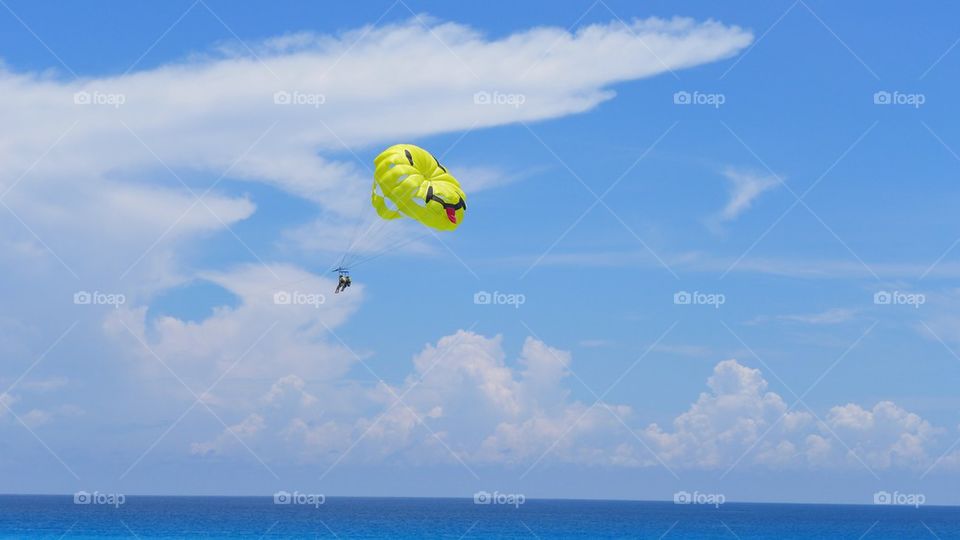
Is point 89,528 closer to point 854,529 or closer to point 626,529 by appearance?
point 626,529

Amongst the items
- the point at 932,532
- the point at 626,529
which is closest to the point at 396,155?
the point at 626,529

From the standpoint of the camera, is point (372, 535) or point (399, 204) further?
point (372, 535)

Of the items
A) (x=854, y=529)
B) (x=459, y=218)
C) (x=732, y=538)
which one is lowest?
(x=459, y=218)

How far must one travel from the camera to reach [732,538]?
117250mm

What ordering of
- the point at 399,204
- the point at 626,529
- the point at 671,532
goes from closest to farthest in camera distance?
the point at 399,204
the point at 671,532
the point at 626,529

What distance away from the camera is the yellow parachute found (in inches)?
1319

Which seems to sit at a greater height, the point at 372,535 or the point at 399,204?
the point at 372,535

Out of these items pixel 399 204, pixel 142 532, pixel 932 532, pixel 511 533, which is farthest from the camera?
pixel 932 532

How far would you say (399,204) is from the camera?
33906 mm

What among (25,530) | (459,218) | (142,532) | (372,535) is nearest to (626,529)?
(372,535)

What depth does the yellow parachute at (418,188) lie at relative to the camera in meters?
33.5

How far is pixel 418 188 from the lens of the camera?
110ft

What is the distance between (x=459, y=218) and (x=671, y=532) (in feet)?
327

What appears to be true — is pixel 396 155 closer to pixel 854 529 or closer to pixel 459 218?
pixel 459 218
